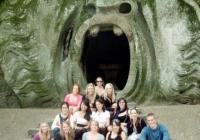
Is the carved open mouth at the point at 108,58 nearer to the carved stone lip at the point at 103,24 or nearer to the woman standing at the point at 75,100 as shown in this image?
the carved stone lip at the point at 103,24

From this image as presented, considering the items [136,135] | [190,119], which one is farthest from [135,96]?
[136,135]

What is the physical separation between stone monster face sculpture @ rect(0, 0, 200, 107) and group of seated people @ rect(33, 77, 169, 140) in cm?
322

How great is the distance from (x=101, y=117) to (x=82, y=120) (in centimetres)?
32

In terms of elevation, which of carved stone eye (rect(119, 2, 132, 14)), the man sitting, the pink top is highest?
carved stone eye (rect(119, 2, 132, 14))

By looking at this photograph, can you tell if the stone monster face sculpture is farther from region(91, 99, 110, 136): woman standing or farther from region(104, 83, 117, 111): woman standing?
region(91, 99, 110, 136): woman standing

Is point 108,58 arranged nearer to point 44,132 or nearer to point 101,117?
point 101,117

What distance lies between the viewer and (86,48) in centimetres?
1602

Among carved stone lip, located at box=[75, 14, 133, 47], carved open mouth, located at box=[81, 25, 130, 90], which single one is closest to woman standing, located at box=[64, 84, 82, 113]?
carved stone lip, located at box=[75, 14, 133, 47]

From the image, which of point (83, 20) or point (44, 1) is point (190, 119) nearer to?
point (83, 20)

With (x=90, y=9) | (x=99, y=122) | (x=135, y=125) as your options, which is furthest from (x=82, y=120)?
(x=90, y=9)

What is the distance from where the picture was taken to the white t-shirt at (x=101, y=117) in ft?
34.8

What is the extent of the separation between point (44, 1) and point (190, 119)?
4.60m

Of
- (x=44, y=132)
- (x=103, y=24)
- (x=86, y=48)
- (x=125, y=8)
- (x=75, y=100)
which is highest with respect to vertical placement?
(x=125, y=8)

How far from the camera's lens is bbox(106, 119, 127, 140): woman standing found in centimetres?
998
